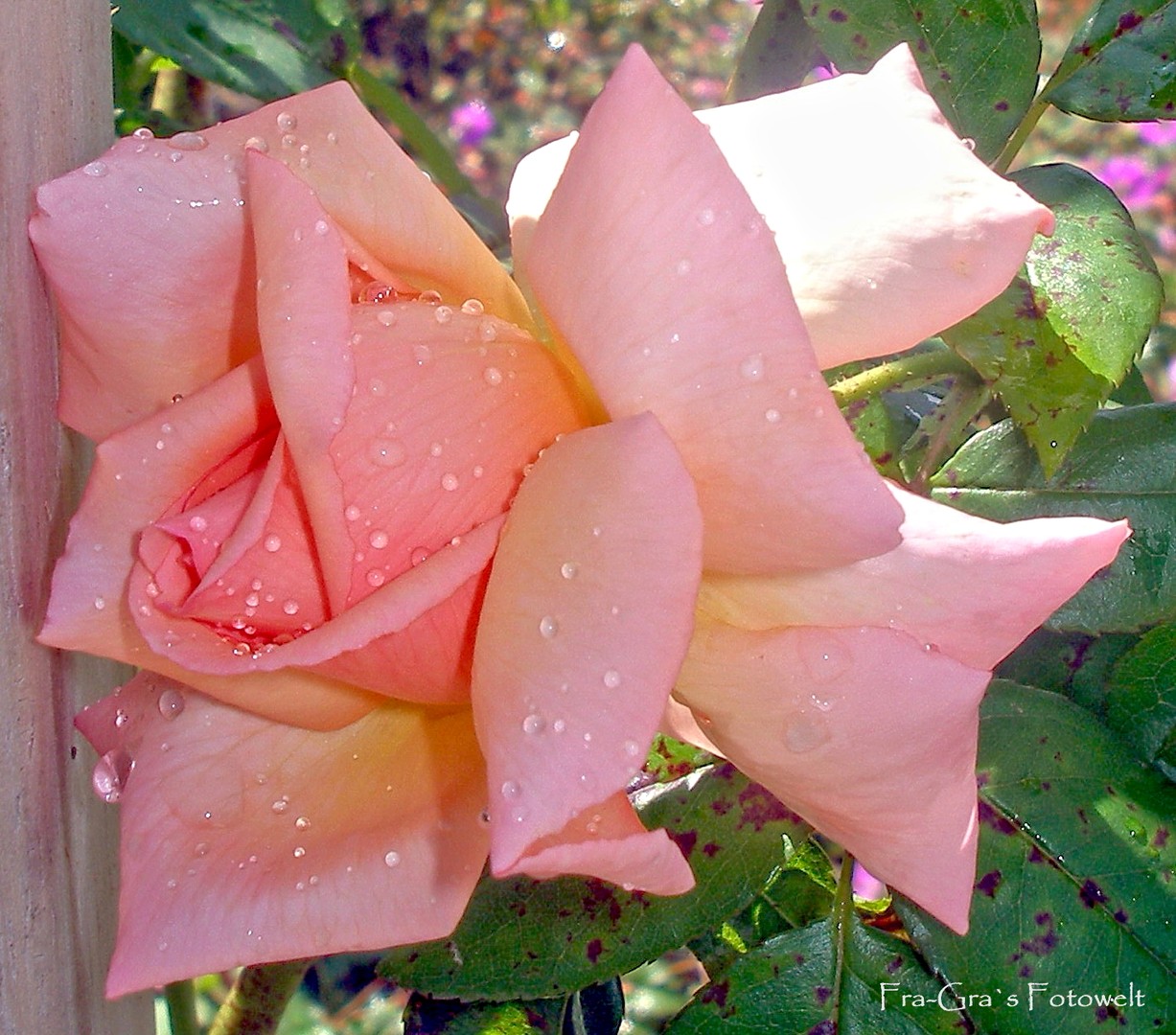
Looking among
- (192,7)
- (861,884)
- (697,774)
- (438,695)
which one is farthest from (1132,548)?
(861,884)

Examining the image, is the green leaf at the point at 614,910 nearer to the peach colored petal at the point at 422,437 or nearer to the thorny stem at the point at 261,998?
the thorny stem at the point at 261,998

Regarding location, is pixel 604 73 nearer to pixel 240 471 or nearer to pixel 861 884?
pixel 861 884

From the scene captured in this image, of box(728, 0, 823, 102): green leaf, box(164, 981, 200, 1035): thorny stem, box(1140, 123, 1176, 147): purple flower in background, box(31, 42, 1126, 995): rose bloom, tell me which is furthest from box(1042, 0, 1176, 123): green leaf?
box(1140, 123, 1176, 147): purple flower in background

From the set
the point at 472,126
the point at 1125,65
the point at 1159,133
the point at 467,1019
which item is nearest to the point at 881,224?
the point at 1125,65

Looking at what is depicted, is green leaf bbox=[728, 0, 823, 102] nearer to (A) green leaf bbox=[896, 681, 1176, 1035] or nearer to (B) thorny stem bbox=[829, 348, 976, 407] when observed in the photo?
(B) thorny stem bbox=[829, 348, 976, 407]

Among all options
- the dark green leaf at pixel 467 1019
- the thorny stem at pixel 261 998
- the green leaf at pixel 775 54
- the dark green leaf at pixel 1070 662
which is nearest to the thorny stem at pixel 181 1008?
the thorny stem at pixel 261 998

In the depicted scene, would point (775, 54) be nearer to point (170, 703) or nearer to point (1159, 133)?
point (170, 703)
